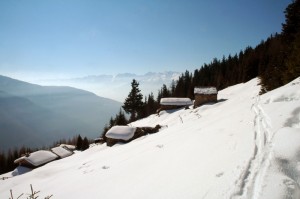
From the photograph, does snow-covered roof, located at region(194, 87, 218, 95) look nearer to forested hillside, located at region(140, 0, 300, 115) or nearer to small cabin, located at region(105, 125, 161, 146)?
forested hillside, located at region(140, 0, 300, 115)

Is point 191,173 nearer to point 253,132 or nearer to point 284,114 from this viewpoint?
point 253,132

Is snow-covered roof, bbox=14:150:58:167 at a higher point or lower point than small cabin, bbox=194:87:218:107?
lower

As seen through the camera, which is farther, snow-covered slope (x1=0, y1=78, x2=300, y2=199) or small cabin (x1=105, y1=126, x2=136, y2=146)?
small cabin (x1=105, y1=126, x2=136, y2=146)

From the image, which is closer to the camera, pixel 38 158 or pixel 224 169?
pixel 224 169

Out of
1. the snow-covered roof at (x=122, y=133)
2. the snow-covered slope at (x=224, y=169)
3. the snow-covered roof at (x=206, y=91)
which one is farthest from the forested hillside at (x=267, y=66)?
the snow-covered roof at (x=122, y=133)

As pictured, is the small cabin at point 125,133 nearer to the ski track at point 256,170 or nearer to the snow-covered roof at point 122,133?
the snow-covered roof at point 122,133

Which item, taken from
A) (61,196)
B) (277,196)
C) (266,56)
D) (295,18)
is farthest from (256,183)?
(266,56)

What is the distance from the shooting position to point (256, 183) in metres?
5.55

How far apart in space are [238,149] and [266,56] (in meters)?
70.8

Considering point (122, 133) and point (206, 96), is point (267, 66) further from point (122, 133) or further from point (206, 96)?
point (122, 133)

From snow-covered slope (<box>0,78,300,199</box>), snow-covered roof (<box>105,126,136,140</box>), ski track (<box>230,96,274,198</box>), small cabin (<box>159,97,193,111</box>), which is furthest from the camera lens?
small cabin (<box>159,97,193,111</box>)

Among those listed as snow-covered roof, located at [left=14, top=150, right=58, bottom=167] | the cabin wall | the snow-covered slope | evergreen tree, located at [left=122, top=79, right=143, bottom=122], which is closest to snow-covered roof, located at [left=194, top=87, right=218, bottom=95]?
the cabin wall

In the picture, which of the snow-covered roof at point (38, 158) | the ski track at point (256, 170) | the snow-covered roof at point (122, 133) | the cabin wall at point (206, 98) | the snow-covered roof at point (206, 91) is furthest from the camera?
the cabin wall at point (206, 98)

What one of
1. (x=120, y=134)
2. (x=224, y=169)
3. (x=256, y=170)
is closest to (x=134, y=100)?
(x=120, y=134)
